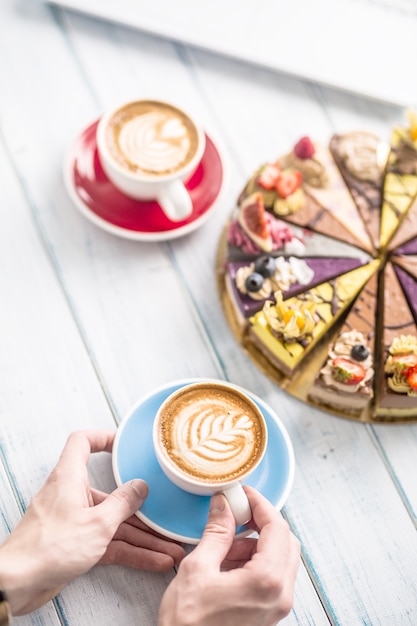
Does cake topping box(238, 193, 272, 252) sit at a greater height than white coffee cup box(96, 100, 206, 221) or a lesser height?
lesser

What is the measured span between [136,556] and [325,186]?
1494 millimetres

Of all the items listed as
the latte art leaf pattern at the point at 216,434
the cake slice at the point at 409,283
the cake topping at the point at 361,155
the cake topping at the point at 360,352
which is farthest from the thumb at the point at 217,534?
the cake topping at the point at 361,155

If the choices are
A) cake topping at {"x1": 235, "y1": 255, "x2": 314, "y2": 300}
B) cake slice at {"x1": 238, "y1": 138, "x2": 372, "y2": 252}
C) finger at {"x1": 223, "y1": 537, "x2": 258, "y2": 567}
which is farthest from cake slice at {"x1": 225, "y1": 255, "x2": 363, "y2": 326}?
finger at {"x1": 223, "y1": 537, "x2": 258, "y2": 567}

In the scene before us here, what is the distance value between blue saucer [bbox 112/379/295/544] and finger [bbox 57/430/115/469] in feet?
0.11

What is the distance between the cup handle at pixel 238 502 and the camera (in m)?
2.00

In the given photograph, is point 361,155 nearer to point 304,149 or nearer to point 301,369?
point 304,149

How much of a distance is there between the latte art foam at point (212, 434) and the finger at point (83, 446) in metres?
0.24

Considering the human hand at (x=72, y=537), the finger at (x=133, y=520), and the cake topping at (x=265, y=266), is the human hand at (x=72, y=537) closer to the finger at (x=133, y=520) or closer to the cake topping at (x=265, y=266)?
the finger at (x=133, y=520)

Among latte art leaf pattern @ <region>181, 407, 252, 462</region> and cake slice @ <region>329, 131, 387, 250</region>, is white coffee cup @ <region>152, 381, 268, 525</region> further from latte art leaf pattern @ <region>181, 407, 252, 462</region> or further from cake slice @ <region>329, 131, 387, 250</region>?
cake slice @ <region>329, 131, 387, 250</region>

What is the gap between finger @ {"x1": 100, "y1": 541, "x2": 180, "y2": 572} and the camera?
6.95 ft

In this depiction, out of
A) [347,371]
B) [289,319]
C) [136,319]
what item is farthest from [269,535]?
[136,319]

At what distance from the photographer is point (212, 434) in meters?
2.06

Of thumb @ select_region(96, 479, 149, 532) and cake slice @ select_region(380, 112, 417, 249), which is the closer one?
thumb @ select_region(96, 479, 149, 532)

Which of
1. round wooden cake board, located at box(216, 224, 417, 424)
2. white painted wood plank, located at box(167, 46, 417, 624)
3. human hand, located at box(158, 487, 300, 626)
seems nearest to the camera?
human hand, located at box(158, 487, 300, 626)
